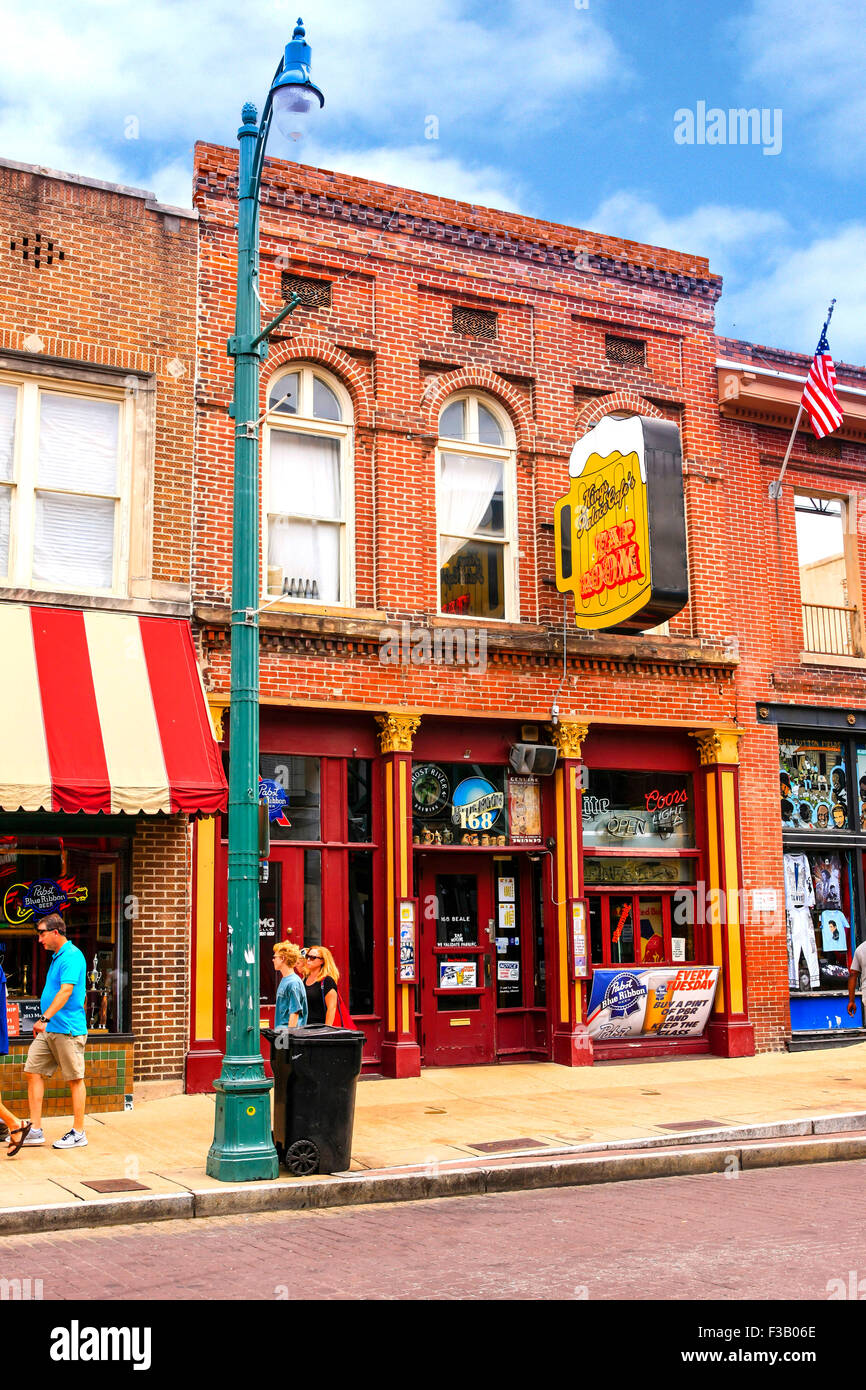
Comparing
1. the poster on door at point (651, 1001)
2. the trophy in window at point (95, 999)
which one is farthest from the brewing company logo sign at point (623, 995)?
the trophy in window at point (95, 999)

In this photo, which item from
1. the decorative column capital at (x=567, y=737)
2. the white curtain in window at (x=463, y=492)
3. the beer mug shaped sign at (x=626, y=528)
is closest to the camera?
the beer mug shaped sign at (x=626, y=528)

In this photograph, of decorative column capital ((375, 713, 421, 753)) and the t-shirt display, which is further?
the t-shirt display

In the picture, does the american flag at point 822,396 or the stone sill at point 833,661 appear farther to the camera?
the stone sill at point 833,661

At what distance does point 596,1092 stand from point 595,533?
19.7ft

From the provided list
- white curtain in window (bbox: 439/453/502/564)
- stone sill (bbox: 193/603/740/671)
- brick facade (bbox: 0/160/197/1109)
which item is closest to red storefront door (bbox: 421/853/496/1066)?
stone sill (bbox: 193/603/740/671)

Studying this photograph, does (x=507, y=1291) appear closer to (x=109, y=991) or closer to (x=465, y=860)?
(x=109, y=991)

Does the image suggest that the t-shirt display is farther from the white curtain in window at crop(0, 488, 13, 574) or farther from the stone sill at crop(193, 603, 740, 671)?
the white curtain in window at crop(0, 488, 13, 574)

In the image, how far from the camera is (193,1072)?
12.7 metres

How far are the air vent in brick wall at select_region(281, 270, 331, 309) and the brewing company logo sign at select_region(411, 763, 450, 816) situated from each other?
5347 millimetres

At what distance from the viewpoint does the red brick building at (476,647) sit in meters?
14.1

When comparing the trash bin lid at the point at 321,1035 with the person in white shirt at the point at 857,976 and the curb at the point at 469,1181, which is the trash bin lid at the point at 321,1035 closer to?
the curb at the point at 469,1181

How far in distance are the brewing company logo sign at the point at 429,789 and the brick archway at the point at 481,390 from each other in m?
3.88

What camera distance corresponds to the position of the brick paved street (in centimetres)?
643

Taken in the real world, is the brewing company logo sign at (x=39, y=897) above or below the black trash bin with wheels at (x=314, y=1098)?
above
